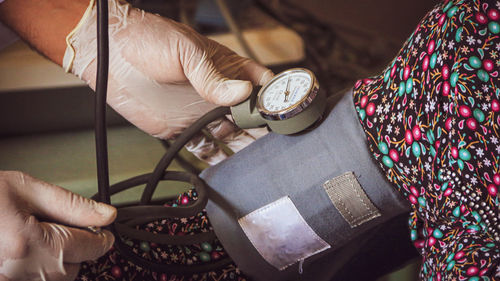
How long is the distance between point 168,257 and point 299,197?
0.19 metres

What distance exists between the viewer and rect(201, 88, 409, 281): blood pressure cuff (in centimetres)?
58

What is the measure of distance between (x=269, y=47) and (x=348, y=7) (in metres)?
1.04

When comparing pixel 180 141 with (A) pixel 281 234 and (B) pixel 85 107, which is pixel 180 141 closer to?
(A) pixel 281 234

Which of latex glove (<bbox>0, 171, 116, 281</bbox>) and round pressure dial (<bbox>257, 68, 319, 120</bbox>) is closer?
latex glove (<bbox>0, 171, 116, 281</bbox>)

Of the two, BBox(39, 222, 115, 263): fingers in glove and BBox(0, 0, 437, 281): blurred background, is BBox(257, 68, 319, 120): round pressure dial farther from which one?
BBox(39, 222, 115, 263): fingers in glove

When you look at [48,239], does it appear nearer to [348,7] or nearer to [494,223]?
[494,223]

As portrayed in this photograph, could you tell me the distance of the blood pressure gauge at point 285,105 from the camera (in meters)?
0.57

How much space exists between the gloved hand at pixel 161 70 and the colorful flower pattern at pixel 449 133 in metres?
0.19

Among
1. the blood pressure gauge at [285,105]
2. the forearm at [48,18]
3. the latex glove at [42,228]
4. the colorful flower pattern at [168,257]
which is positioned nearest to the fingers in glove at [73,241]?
the latex glove at [42,228]

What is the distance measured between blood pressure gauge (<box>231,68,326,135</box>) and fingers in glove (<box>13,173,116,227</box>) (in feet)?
Answer: 0.73

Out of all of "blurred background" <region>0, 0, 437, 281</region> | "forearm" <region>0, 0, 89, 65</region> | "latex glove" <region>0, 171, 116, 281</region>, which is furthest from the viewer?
"blurred background" <region>0, 0, 437, 281</region>

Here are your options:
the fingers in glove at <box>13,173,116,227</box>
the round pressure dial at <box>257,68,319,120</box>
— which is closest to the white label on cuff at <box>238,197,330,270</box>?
the round pressure dial at <box>257,68,319,120</box>

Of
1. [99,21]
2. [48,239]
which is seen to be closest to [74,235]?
[48,239]

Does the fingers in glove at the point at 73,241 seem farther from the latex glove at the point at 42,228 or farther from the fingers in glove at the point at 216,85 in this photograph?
the fingers in glove at the point at 216,85
